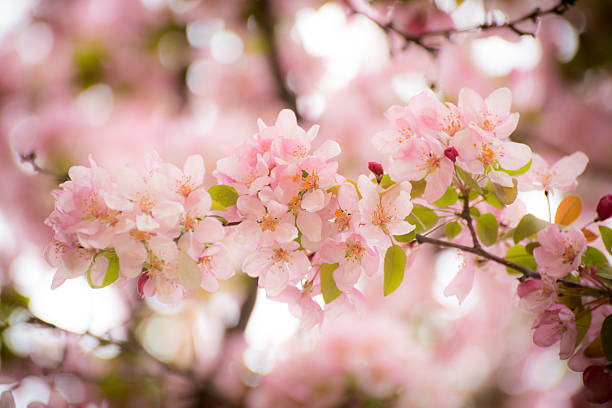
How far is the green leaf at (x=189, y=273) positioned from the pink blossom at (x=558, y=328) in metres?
0.40

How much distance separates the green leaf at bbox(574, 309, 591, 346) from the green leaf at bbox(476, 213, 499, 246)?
0.13 metres

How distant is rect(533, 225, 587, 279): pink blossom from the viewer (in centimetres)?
56

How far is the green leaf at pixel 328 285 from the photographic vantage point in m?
0.58

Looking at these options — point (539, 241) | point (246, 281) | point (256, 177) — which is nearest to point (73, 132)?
point (246, 281)

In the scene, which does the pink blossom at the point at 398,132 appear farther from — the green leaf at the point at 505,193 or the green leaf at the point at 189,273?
the green leaf at the point at 189,273

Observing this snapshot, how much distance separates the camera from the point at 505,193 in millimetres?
573

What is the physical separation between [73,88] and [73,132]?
1.05 ft

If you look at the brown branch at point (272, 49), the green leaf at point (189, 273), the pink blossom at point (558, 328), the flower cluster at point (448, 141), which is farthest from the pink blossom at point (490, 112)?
the brown branch at point (272, 49)

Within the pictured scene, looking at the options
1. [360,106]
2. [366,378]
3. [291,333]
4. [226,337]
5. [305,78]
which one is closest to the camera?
[366,378]

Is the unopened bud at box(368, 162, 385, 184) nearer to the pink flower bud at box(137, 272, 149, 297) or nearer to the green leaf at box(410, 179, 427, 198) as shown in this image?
the green leaf at box(410, 179, 427, 198)

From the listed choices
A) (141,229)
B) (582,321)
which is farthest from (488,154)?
(141,229)

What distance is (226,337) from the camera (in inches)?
59.0

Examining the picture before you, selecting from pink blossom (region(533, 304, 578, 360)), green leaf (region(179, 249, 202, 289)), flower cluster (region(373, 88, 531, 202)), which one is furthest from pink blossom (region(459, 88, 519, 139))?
green leaf (region(179, 249, 202, 289))

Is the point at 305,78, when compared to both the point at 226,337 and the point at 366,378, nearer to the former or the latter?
the point at 226,337
